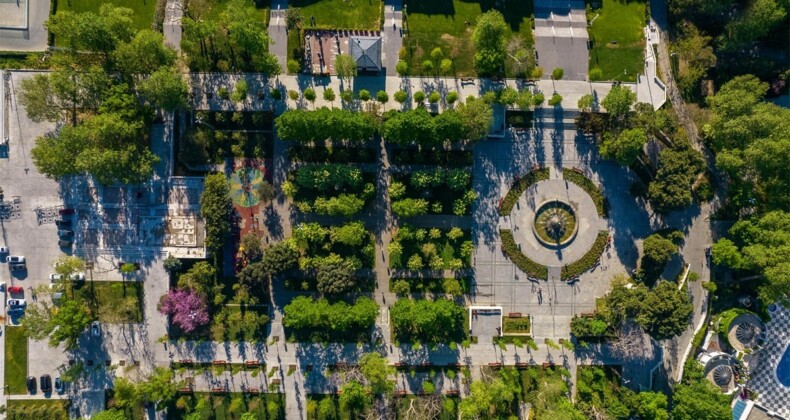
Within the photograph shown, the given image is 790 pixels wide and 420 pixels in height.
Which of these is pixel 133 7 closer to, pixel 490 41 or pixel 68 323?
pixel 68 323

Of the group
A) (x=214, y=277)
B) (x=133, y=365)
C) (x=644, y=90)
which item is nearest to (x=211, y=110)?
(x=214, y=277)

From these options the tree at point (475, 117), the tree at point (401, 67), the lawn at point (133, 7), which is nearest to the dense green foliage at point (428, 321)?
the tree at point (475, 117)

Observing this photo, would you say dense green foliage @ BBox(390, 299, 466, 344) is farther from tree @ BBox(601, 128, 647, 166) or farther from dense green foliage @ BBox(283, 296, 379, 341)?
tree @ BBox(601, 128, 647, 166)

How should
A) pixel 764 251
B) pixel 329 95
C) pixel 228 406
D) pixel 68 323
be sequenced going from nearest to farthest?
pixel 764 251 → pixel 68 323 → pixel 329 95 → pixel 228 406

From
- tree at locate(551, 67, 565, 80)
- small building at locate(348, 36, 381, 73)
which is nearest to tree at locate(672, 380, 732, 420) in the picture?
tree at locate(551, 67, 565, 80)

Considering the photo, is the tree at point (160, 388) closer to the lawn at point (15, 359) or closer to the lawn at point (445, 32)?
the lawn at point (15, 359)

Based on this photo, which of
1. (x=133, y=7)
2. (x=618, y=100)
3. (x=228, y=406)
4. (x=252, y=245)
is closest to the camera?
(x=618, y=100)

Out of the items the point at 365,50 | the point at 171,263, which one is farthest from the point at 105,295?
the point at 365,50
